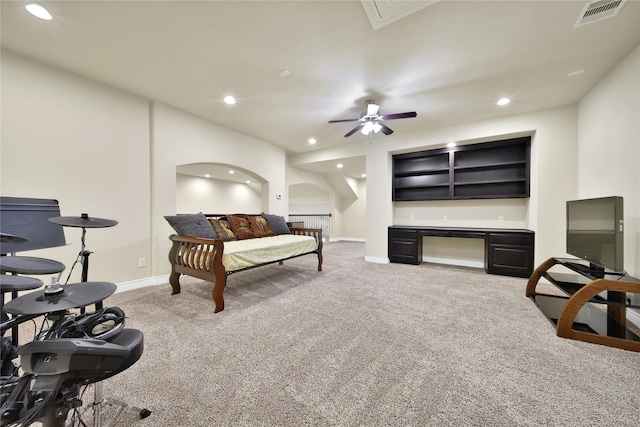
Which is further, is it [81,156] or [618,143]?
[81,156]

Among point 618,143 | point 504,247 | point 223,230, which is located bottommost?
point 504,247

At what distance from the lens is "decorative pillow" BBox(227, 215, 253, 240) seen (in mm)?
3584

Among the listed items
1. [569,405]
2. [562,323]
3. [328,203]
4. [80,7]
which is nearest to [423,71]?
[562,323]

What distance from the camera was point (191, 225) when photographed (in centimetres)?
295

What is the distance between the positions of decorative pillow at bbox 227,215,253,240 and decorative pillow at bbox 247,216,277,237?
7cm

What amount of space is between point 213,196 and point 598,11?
934cm

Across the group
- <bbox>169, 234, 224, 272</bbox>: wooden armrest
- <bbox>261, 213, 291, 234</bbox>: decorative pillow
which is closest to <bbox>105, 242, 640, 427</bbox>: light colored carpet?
<bbox>169, 234, 224, 272</bbox>: wooden armrest

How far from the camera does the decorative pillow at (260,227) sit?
3816 millimetres

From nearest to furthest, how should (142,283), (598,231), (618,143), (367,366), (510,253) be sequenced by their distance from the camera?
(367,366) < (598,231) < (618,143) < (142,283) < (510,253)

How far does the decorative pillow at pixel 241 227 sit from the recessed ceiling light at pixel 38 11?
2.59 meters

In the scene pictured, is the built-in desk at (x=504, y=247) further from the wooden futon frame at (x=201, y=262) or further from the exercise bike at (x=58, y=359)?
the exercise bike at (x=58, y=359)

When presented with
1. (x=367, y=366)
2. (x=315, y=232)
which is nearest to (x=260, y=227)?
(x=315, y=232)

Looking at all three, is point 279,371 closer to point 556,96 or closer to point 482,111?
point 482,111

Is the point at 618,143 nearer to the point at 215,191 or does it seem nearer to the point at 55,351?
the point at 55,351
